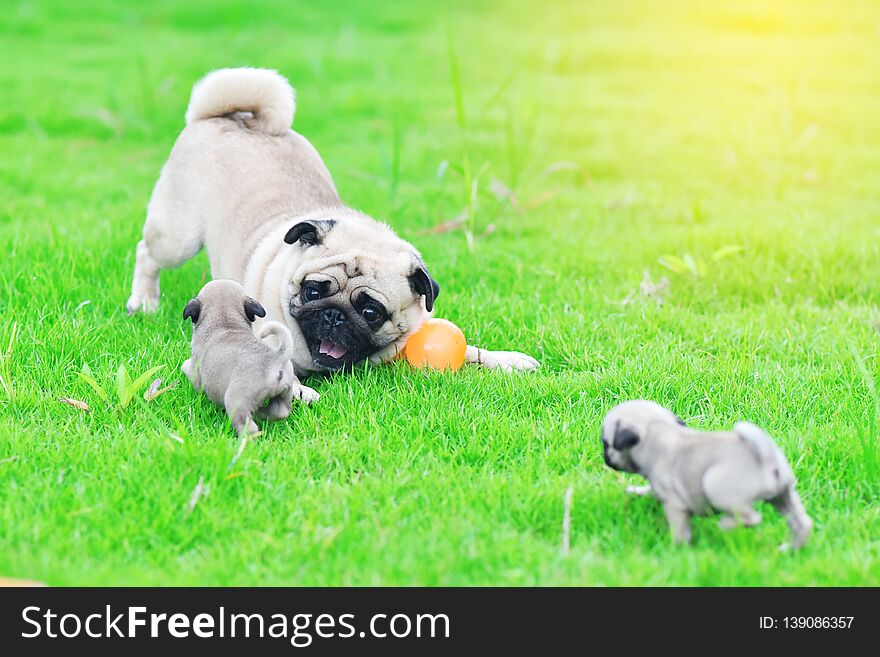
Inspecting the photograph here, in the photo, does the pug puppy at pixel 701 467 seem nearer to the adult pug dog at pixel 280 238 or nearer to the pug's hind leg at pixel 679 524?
the pug's hind leg at pixel 679 524

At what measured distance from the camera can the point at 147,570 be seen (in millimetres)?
3279

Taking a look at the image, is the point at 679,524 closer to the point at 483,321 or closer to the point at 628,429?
the point at 628,429

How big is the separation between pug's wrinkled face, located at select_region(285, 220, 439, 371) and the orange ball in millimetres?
72

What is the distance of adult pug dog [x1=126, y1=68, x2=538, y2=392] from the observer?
16.0ft

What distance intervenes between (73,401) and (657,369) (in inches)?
110

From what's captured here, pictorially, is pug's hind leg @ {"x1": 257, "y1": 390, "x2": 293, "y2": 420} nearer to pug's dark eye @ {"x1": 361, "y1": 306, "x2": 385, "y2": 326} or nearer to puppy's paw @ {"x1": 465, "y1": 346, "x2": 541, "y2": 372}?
pug's dark eye @ {"x1": 361, "y1": 306, "x2": 385, "y2": 326}

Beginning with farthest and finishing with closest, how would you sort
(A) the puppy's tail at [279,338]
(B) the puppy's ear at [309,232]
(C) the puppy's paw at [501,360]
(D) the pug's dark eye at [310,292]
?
(C) the puppy's paw at [501,360]
(B) the puppy's ear at [309,232]
(D) the pug's dark eye at [310,292]
(A) the puppy's tail at [279,338]

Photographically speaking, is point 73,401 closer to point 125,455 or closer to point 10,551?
point 125,455

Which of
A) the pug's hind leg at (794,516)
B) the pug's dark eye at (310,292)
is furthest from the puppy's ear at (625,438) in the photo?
the pug's dark eye at (310,292)

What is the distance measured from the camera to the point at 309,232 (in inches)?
200

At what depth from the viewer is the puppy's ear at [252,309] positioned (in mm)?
4738

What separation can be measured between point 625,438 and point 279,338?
1.74 metres

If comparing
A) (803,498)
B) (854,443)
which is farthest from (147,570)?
(854,443)

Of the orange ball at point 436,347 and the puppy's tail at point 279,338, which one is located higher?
the puppy's tail at point 279,338
